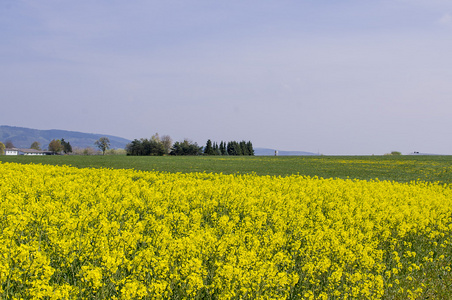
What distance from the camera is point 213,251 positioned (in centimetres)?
721

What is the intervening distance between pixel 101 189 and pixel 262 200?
601cm

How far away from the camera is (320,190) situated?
16172 mm

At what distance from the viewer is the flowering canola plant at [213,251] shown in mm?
5812

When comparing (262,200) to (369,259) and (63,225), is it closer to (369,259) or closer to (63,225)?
(369,259)

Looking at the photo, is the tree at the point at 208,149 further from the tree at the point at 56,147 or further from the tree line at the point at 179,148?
the tree at the point at 56,147

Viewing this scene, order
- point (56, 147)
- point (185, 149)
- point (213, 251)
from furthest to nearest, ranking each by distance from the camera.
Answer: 1. point (56, 147)
2. point (185, 149)
3. point (213, 251)

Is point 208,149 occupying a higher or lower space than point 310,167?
A: higher

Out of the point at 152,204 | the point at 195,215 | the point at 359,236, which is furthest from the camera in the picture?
the point at 152,204

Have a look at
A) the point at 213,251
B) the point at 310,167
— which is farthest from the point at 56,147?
the point at 213,251

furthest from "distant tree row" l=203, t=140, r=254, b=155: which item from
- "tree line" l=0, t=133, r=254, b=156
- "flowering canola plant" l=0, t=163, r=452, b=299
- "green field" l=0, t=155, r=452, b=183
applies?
"flowering canola plant" l=0, t=163, r=452, b=299

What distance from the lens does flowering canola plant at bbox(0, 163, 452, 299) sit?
229 inches

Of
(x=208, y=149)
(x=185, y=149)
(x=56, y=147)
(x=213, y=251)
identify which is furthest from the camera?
(x=56, y=147)

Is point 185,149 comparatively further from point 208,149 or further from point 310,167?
point 310,167

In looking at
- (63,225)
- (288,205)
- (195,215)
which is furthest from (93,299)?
(288,205)
